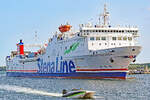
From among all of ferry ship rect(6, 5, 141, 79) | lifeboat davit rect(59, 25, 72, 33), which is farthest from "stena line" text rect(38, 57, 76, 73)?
lifeboat davit rect(59, 25, 72, 33)

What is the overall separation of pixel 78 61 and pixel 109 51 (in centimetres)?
697

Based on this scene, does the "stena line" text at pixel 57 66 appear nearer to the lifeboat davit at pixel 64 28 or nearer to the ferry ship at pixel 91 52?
the ferry ship at pixel 91 52

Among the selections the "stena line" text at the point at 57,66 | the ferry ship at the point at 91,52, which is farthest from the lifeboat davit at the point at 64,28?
the "stena line" text at the point at 57,66

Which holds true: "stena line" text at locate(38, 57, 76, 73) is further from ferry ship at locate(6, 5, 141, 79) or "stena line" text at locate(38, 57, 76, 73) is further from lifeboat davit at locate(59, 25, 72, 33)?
lifeboat davit at locate(59, 25, 72, 33)

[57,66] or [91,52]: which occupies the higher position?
[91,52]

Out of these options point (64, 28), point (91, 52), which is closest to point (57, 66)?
point (64, 28)

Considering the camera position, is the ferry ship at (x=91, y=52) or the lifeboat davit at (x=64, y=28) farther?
the lifeboat davit at (x=64, y=28)

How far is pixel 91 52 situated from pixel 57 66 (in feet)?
37.3

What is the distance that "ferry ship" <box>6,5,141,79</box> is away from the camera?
42969 millimetres

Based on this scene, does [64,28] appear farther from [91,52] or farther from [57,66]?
[91,52]

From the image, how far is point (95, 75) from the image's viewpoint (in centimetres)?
4516

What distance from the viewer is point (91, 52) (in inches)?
1773

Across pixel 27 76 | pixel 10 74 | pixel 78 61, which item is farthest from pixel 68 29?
pixel 10 74

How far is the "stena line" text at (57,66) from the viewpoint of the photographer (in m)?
50.2
